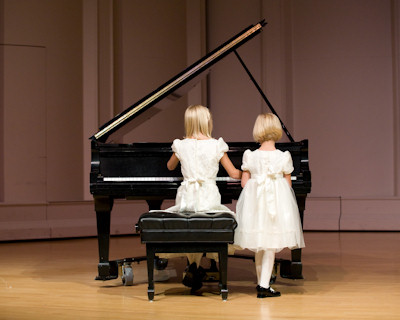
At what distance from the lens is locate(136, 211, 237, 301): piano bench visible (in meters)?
4.21

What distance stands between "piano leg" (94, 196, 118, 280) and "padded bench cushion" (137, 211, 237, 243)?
28.4 inches

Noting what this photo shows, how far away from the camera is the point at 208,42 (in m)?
9.41

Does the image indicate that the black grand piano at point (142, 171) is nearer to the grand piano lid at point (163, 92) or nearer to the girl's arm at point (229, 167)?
the grand piano lid at point (163, 92)

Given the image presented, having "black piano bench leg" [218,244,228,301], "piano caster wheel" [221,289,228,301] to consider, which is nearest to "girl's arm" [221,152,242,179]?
"black piano bench leg" [218,244,228,301]

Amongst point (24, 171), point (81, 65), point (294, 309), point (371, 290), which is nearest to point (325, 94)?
point (81, 65)

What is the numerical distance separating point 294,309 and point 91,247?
3958mm

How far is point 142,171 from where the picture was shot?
16.1ft

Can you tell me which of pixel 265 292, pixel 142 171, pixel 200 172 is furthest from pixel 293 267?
pixel 142 171

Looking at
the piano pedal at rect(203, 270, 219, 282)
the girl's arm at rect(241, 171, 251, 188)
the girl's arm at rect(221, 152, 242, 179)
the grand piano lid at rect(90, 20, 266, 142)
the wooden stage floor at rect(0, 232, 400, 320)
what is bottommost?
the wooden stage floor at rect(0, 232, 400, 320)

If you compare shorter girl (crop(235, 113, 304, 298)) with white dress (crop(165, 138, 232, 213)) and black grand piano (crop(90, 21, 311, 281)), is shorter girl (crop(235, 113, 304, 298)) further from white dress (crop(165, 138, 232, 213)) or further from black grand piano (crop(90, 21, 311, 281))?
black grand piano (crop(90, 21, 311, 281))

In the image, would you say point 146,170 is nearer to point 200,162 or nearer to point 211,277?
point 200,162

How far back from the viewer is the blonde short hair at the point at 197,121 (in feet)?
14.7

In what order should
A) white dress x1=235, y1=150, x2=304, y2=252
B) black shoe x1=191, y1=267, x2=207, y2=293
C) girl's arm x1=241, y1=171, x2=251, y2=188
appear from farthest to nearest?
black shoe x1=191, y1=267, x2=207, y2=293 → girl's arm x1=241, y1=171, x2=251, y2=188 → white dress x1=235, y1=150, x2=304, y2=252

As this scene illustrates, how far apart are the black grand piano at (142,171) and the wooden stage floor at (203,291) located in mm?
346
